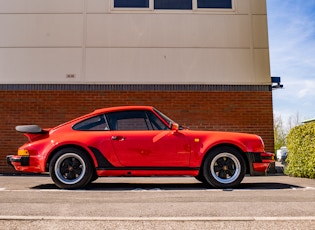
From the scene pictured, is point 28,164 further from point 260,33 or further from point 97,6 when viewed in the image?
point 260,33

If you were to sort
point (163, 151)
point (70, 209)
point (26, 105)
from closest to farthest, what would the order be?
point (70, 209) < point (163, 151) < point (26, 105)

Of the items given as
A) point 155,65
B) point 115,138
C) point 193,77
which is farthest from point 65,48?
point 115,138

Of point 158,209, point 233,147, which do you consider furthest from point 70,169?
point 233,147

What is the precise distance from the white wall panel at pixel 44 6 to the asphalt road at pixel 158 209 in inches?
255

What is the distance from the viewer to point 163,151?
551 cm

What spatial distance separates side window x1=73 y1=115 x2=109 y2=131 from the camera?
5773 mm

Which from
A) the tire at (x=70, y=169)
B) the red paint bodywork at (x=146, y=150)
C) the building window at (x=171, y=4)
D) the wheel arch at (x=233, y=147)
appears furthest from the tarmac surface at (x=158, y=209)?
the building window at (x=171, y=4)

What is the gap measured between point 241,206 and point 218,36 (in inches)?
273

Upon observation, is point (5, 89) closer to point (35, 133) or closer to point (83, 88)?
point (83, 88)

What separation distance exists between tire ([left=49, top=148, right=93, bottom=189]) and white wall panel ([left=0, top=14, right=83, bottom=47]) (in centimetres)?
520

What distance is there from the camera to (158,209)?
3.75 meters

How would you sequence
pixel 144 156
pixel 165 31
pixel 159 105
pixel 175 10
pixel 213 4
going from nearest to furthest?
pixel 144 156, pixel 159 105, pixel 165 31, pixel 175 10, pixel 213 4

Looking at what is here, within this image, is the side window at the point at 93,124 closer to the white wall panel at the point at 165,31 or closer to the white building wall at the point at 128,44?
the white building wall at the point at 128,44

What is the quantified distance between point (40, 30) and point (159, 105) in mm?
4129
